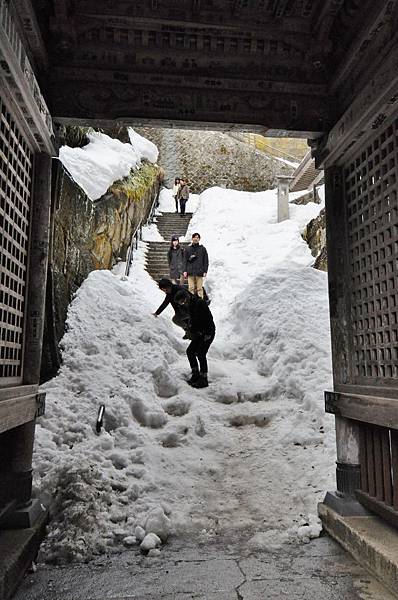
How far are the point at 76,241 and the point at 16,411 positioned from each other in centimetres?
473

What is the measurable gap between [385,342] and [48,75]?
390cm

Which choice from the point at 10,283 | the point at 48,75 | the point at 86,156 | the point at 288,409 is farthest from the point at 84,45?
the point at 86,156

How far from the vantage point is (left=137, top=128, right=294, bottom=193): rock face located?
25938mm

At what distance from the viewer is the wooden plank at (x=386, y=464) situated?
3557 millimetres

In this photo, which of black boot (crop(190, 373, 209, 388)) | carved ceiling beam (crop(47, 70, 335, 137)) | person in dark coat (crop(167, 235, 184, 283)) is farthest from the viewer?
person in dark coat (crop(167, 235, 184, 283))

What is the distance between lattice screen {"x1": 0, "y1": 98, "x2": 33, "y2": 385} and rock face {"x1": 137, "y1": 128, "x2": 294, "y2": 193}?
22.5 metres

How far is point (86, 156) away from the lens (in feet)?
32.5

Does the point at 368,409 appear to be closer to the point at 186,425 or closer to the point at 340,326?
the point at 340,326

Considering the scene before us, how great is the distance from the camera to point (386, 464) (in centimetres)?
360

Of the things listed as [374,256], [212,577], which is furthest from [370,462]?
[374,256]

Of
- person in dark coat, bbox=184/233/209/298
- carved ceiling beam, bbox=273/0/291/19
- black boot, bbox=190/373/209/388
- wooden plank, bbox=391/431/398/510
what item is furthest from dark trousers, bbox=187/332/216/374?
carved ceiling beam, bbox=273/0/291/19

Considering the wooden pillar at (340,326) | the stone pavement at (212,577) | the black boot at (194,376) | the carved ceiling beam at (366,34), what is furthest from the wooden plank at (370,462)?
the carved ceiling beam at (366,34)

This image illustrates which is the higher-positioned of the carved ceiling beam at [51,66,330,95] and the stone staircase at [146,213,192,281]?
the stone staircase at [146,213,192,281]

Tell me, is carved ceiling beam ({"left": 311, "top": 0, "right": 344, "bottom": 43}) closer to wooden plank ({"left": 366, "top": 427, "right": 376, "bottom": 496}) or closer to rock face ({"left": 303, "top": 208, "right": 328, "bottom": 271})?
wooden plank ({"left": 366, "top": 427, "right": 376, "bottom": 496})
